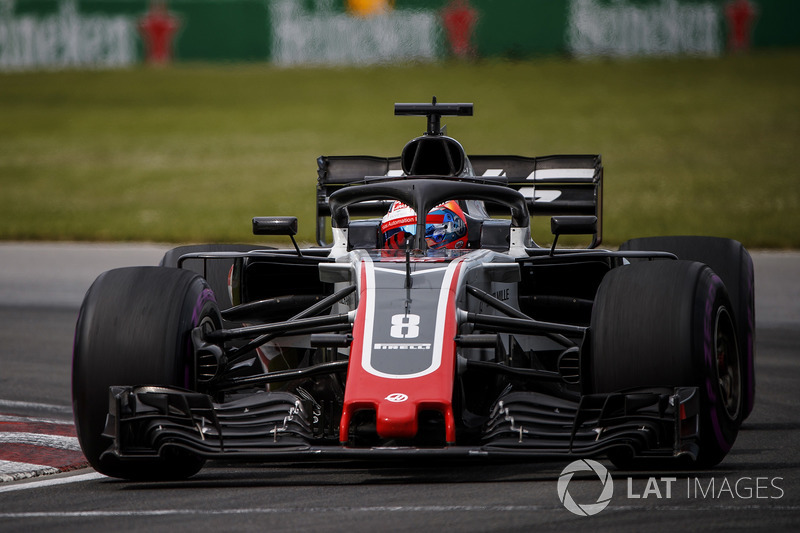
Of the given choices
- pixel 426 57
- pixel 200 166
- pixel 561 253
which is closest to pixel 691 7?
pixel 426 57

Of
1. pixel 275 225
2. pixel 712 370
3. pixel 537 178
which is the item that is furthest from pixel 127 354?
pixel 537 178

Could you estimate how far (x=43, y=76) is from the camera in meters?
48.5

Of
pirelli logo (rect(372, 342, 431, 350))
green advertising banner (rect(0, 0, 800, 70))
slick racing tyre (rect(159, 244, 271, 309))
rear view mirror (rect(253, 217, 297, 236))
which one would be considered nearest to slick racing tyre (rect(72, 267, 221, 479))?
pirelli logo (rect(372, 342, 431, 350))

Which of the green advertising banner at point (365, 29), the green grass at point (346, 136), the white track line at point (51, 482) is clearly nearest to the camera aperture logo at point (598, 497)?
the white track line at point (51, 482)

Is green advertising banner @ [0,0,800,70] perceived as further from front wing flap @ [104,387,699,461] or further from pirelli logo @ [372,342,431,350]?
front wing flap @ [104,387,699,461]

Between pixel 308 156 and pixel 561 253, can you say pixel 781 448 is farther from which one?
pixel 308 156

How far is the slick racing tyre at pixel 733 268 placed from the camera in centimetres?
859

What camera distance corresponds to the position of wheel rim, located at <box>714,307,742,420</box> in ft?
23.8

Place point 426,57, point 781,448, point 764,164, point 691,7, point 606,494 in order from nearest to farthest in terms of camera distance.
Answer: point 606,494 → point 781,448 → point 764,164 → point 426,57 → point 691,7

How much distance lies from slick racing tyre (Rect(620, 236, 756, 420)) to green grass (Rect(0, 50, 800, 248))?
11.0 metres

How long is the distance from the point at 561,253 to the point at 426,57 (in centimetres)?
2904

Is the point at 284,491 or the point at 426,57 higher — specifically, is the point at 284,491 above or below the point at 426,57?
below

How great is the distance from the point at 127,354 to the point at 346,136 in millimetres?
30854

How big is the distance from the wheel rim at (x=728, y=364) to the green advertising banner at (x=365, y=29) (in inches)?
1097
